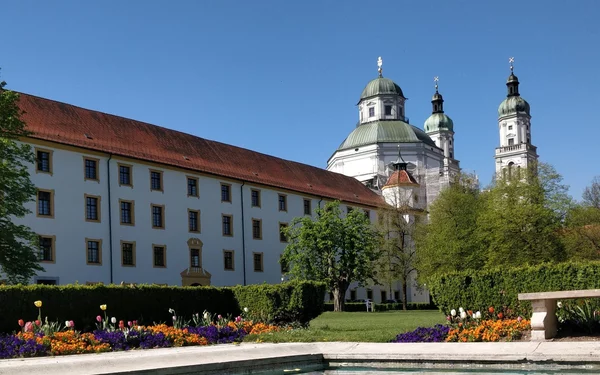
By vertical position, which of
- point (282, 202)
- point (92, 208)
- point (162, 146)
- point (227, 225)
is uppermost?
point (162, 146)

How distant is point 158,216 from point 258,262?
9.82 metres

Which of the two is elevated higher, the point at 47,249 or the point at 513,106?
the point at 513,106

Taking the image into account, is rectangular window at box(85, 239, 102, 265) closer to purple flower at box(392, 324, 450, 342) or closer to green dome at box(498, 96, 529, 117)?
purple flower at box(392, 324, 450, 342)

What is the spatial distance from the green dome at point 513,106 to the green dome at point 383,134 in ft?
111

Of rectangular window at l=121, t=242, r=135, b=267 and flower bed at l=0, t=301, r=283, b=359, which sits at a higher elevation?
rectangular window at l=121, t=242, r=135, b=267

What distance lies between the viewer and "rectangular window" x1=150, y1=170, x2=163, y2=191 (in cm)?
4572

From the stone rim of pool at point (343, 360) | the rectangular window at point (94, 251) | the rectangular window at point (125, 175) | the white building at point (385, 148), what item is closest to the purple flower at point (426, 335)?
the stone rim of pool at point (343, 360)

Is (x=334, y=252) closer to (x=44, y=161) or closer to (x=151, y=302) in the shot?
(x=44, y=161)

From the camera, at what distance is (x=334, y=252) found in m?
49.8

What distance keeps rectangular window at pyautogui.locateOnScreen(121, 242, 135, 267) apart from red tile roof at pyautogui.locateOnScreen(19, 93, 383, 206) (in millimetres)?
5262

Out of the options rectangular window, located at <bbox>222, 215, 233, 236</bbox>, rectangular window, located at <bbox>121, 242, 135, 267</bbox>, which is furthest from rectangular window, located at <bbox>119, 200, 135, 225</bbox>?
rectangular window, located at <bbox>222, 215, 233, 236</bbox>

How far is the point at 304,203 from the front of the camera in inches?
2350

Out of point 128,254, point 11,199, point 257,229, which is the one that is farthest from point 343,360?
point 257,229

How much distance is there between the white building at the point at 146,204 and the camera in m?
39.7
